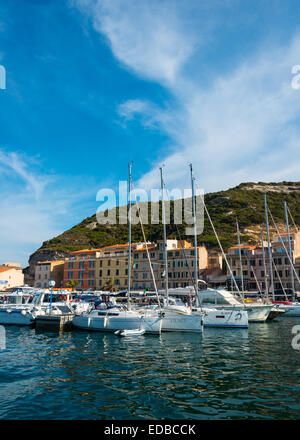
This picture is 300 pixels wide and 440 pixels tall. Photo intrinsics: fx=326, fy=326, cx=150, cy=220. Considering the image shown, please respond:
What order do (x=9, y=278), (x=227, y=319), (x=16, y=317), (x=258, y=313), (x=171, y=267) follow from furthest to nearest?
(x=9, y=278)
(x=171, y=267)
(x=258, y=313)
(x=16, y=317)
(x=227, y=319)

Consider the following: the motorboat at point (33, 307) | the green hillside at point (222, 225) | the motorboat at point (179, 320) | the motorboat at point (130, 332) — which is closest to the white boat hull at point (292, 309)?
the motorboat at point (179, 320)

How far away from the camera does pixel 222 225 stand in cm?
13075

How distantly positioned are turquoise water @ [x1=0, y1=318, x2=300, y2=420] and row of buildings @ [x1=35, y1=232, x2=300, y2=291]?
46049 millimetres

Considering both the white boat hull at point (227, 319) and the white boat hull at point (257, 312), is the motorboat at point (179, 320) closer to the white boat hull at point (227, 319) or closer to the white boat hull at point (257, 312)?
the white boat hull at point (227, 319)

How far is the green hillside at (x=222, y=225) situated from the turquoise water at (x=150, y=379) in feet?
269

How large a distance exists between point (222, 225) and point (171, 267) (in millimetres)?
57591

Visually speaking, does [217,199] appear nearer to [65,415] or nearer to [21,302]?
[21,302]

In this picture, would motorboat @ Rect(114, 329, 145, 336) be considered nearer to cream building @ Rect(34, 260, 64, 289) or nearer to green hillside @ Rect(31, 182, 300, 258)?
green hillside @ Rect(31, 182, 300, 258)

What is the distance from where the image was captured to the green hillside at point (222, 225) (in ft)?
392

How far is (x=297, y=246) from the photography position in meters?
70.6

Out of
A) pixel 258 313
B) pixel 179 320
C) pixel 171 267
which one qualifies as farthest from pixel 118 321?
pixel 171 267

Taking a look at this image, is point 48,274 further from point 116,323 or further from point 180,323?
point 180,323

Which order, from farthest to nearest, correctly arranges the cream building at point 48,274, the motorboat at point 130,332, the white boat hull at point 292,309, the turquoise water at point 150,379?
the cream building at point 48,274
the white boat hull at point 292,309
the motorboat at point 130,332
the turquoise water at point 150,379
